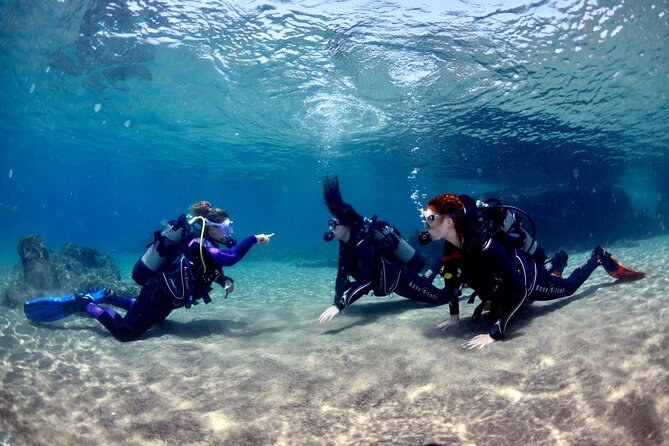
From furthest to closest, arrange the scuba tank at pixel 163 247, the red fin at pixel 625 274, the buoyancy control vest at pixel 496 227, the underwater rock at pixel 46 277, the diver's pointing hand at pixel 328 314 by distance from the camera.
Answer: the underwater rock at pixel 46 277
the red fin at pixel 625 274
the scuba tank at pixel 163 247
the diver's pointing hand at pixel 328 314
the buoyancy control vest at pixel 496 227

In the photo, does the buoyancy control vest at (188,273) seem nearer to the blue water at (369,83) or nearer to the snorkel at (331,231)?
the snorkel at (331,231)

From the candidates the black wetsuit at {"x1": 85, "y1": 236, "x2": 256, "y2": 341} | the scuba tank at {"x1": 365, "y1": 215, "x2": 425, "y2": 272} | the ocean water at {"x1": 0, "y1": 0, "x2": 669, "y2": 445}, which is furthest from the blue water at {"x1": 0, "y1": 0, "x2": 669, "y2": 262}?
the black wetsuit at {"x1": 85, "y1": 236, "x2": 256, "y2": 341}

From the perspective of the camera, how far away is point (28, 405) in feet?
11.6

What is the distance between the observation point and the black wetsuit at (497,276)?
4258mm

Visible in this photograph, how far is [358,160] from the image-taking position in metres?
34.7

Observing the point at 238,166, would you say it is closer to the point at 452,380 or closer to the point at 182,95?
the point at 182,95

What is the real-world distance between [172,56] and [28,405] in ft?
50.6

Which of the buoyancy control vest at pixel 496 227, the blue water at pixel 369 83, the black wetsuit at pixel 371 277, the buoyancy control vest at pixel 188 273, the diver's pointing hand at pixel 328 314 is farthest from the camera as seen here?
the blue water at pixel 369 83

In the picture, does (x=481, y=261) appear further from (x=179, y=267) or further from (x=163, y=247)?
(x=163, y=247)

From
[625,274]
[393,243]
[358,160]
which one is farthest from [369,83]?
[358,160]

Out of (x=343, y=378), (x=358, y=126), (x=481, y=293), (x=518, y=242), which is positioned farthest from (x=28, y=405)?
(x=358, y=126)

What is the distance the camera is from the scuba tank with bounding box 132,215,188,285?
5.93 meters

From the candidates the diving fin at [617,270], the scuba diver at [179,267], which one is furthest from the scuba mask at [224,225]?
the diving fin at [617,270]

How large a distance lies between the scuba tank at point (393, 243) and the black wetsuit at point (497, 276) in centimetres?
182
